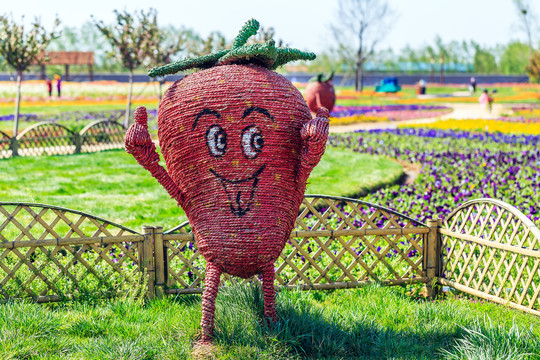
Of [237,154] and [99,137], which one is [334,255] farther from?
[99,137]

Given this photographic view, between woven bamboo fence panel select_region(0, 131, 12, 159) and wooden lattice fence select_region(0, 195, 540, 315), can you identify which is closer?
wooden lattice fence select_region(0, 195, 540, 315)

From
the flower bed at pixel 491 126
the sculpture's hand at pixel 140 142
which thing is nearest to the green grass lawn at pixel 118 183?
the sculpture's hand at pixel 140 142

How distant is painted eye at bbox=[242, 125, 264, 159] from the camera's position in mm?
3285

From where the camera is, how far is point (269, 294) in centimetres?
350

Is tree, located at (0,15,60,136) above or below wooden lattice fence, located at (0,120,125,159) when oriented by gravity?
above

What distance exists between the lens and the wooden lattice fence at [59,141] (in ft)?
39.1

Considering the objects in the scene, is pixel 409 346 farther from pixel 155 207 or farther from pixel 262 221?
pixel 155 207

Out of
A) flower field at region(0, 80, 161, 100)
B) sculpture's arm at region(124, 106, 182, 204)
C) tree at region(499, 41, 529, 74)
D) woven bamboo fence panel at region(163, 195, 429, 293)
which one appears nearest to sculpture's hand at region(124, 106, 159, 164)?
sculpture's arm at region(124, 106, 182, 204)

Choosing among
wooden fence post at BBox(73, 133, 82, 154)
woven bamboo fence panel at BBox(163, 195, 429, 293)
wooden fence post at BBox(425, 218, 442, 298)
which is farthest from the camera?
wooden fence post at BBox(73, 133, 82, 154)

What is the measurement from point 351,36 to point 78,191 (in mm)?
38270

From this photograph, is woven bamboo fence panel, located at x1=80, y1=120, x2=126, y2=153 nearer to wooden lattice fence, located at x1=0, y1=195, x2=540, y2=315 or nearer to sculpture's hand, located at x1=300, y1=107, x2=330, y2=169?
wooden lattice fence, located at x1=0, y1=195, x2=540, y2=315

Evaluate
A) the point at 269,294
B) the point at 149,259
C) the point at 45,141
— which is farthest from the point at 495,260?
the point at 45,141

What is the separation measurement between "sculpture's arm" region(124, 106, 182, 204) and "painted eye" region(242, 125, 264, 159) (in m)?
0.52

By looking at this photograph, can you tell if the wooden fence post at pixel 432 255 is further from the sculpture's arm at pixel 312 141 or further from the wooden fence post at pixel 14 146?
the wooden fence post at pixel 14 146
